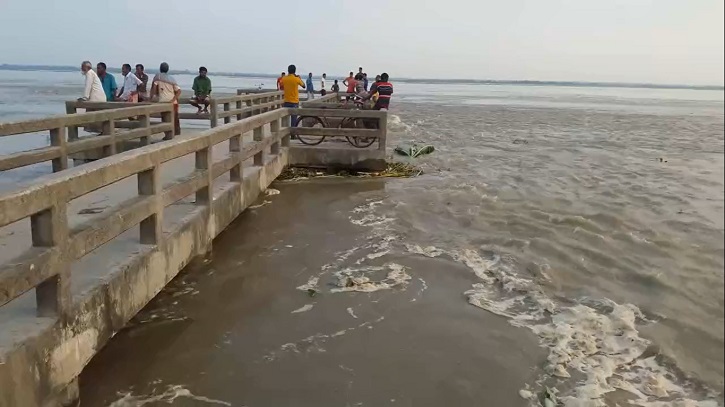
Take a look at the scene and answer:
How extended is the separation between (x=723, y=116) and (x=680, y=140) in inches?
927

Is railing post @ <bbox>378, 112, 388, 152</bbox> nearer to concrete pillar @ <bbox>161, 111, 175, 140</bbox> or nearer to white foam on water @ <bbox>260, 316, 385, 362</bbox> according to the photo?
concrete pillar @ <bbox>161, 111, 175, 140</bbox>

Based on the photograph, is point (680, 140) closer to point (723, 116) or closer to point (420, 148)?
point (420, 148)

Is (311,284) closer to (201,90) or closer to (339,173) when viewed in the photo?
(339,173)

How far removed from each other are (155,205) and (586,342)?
3.48 metres

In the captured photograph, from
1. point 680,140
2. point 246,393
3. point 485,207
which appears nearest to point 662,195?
point 485,207

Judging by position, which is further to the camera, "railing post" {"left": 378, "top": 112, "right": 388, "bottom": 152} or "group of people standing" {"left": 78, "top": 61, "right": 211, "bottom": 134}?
"group of people standing" {"left": 78, "top": 61, "right": 211, "bottom": 134}

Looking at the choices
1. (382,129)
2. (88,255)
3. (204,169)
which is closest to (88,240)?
(88,255)

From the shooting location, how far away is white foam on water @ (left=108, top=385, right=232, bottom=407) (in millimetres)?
3641

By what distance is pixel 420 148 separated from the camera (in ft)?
52.2

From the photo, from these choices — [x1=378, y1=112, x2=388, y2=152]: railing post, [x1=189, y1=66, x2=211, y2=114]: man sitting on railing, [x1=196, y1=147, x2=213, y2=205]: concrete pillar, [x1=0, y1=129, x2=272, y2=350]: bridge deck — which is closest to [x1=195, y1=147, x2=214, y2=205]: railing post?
[x1=196, y1=147, x2=213, y2=205]: concrete pillar

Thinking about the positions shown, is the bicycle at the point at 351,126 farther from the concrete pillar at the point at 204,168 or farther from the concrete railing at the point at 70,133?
the concrete pillar at the point at 204,168

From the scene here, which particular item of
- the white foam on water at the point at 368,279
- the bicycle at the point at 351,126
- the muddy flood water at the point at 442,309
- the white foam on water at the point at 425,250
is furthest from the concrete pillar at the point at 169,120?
the white foam on water at the point at 368,279

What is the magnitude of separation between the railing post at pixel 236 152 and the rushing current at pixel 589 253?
64.6 inches

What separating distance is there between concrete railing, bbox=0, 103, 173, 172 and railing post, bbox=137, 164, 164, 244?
9.91 ft
